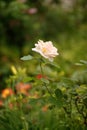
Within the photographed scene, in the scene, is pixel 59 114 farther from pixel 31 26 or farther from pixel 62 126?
pixel 31 26

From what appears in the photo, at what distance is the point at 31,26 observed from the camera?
580 centimetres

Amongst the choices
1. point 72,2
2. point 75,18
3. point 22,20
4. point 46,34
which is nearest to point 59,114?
point 22,20

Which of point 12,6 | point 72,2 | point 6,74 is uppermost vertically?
point 72,2

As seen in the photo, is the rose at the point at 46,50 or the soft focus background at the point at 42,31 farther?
the soft focus background at the point at 42,31

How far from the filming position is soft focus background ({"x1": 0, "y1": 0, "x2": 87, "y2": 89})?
5.34 m

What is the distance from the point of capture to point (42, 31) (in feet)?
19.9

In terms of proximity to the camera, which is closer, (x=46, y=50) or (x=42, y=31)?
(x=46, y=50)

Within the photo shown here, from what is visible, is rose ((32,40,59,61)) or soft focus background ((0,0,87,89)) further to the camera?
soft focus background ((0,0,87,89))

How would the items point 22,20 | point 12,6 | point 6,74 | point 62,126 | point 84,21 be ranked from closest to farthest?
point 62,126 → point 12,6 → point 6,74 → point 22,20 → point 84,21

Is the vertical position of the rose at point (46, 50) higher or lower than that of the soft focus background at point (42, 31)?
lower

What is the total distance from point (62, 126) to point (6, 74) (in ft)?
8.85

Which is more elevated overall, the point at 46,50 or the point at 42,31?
the point at 42,31

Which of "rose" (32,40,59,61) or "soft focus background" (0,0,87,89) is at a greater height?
"soft focus background" (0,0,87,89)

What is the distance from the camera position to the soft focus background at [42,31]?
534 centimetres
